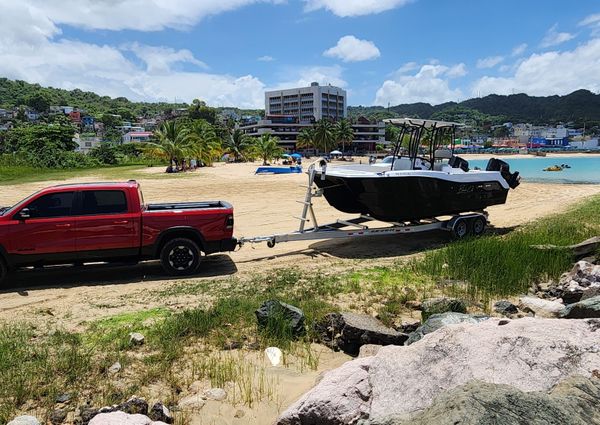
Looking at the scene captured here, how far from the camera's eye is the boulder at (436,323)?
554 cm

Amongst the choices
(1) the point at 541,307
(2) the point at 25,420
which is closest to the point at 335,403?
(2) the point at 25,420

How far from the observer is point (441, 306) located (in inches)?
268

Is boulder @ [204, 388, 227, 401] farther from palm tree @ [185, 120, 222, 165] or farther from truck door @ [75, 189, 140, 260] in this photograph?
palm tree @ [185, 120, 222, 165]

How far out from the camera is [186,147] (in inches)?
2005

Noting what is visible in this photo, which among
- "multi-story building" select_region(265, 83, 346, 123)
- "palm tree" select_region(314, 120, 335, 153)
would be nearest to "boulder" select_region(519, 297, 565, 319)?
"palm tree" select_region(314, 120, 335, 153)

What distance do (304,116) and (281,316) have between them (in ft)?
501

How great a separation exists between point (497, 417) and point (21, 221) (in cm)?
855

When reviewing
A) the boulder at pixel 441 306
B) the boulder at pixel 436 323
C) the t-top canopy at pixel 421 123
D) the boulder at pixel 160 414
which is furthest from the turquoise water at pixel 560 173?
the boulder at pixel 160 414

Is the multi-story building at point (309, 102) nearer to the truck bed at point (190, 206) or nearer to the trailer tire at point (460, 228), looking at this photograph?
the trailer tire at point (460, 228)

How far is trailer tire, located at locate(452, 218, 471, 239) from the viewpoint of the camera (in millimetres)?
12602

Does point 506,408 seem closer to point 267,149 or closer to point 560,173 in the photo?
point 560,173

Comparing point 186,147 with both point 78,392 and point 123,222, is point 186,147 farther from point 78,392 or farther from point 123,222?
point 78,392

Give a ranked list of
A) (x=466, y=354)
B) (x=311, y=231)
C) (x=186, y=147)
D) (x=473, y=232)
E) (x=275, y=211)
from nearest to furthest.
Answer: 1. (x=466, y=354)
2. (x=311, y=231)
3. (x=473, y=232)
4. (x=275, y=211)
5. (x=186, y=147)

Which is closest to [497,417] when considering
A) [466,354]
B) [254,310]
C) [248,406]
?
[466,354]
